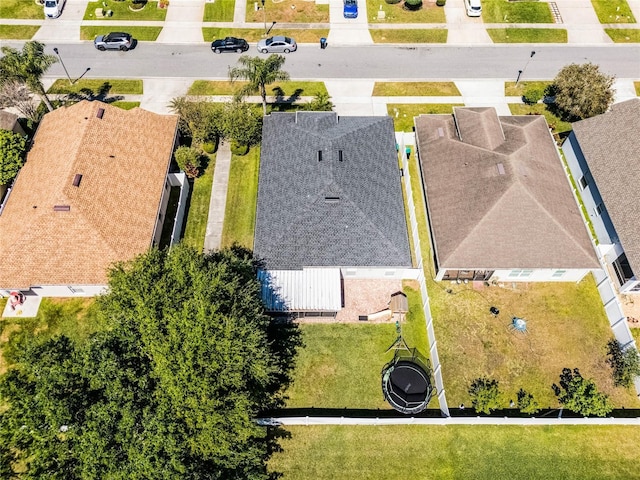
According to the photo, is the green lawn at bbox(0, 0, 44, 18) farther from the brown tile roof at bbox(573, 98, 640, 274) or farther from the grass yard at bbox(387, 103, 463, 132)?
the brown tile roof at bbox(573, 98, 640, 274)

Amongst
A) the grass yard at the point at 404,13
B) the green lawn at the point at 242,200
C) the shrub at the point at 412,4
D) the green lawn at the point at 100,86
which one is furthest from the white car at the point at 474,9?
the green lawn at the point at 100,86

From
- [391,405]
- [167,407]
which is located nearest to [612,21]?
[391,405]

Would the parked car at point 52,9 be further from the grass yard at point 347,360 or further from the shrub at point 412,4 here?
the grass yard at point 347,360

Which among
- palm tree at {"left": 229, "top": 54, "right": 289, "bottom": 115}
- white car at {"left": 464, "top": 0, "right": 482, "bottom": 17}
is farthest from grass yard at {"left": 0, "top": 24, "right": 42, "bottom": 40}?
white car at {"left": 464, "top": 0, "right": 482, "bottom": 17}

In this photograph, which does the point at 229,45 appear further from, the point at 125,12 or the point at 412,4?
the point at 412,4

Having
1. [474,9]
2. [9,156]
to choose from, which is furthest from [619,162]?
[9,156]

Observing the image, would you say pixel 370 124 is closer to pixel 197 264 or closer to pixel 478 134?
pixel 478 134
